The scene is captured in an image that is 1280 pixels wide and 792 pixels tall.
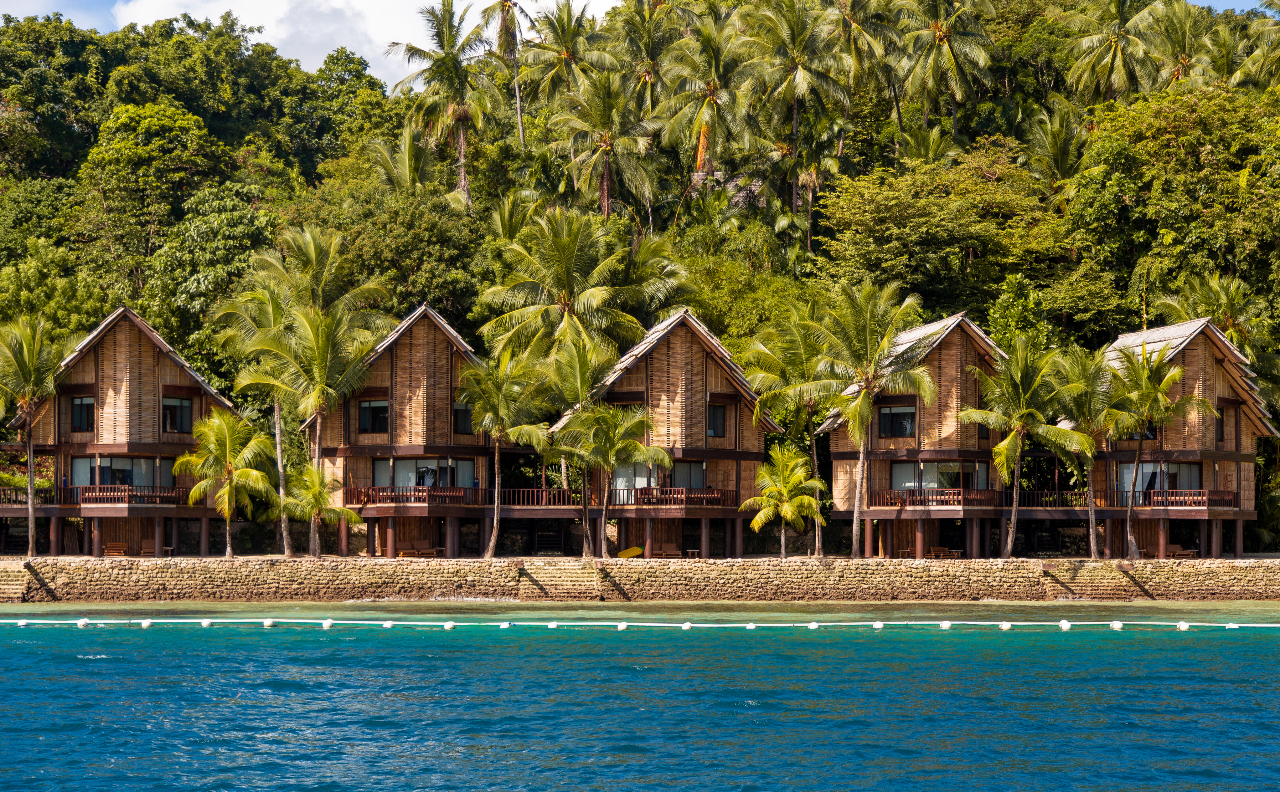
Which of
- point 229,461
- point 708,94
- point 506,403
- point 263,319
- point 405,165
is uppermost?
point 708,94

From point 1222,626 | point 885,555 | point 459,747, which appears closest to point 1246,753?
point 459,747

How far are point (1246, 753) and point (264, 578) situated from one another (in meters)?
32.3

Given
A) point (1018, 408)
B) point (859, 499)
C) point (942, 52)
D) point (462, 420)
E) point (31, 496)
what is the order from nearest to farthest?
1. point (1018, 408)
2. point (31, 496)
3. point (859, 499)
4. point (462, 420)
5. point (942, 52)

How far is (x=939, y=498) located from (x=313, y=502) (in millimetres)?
22450

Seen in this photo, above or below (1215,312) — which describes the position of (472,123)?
above

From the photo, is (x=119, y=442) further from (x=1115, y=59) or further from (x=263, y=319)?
(x=1115, y=59)

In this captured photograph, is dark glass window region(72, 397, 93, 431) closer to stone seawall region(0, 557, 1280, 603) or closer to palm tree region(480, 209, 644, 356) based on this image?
stone seawall region(0, 557, 1280, 603)

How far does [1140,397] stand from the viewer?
47125mm


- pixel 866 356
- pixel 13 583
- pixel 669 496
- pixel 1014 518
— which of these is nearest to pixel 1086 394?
pixel 1014 518

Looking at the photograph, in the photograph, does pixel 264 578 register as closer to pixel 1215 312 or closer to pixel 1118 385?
pixel 1118 385

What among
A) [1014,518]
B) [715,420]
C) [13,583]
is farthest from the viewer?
[715,420]

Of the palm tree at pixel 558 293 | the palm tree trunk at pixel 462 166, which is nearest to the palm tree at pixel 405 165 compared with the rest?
the palm tree trunk at pixel 462 166

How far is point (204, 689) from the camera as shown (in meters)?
30.2

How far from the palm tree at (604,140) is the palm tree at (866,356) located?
17812mm
